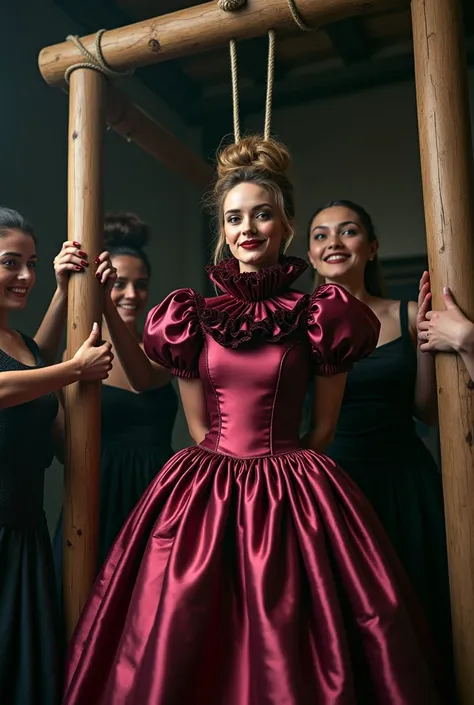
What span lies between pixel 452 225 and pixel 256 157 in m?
0.43

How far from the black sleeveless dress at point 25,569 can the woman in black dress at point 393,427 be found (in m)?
0.73

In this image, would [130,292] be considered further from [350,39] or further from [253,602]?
[350,39]

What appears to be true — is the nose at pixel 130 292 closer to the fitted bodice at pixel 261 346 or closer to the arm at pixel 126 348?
the arm at pixel 126 348

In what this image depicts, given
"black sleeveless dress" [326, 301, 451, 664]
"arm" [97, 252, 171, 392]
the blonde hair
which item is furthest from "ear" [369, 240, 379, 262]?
"arm" [97, 252, 171, 392]

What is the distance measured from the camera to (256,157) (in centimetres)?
142

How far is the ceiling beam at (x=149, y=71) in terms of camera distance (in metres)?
2.59

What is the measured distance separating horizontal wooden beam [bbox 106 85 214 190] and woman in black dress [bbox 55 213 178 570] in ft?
0.91

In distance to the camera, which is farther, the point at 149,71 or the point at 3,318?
the point at 149,71

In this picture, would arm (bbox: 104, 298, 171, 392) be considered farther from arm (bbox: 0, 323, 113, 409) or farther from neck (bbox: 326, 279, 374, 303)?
neck (bbox: 326, 279, 374, 303)

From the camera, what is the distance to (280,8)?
1438mm

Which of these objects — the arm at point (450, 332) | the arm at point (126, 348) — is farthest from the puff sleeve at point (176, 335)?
the arm at point (450, 332)

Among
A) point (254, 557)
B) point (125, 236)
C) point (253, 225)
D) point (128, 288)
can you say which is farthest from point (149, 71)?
point (254, 557)

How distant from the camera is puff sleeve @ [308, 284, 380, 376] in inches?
50.8

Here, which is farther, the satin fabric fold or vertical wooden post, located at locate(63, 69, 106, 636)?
vertical wooden post, located at locate(63, 69, 106, 636)
